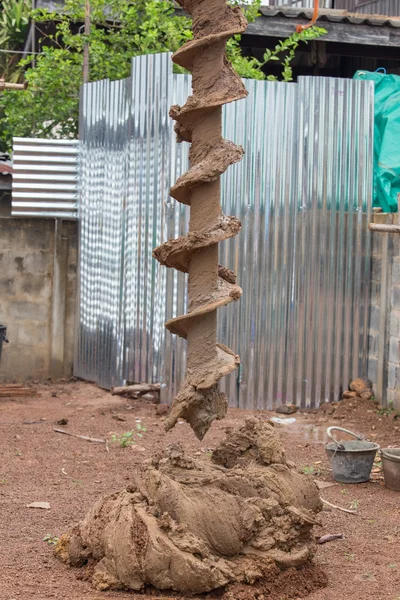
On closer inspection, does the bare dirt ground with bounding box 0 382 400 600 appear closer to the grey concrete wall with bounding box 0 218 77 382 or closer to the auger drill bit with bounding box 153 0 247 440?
the grey concrete wall with bounding box 0 218 77 382

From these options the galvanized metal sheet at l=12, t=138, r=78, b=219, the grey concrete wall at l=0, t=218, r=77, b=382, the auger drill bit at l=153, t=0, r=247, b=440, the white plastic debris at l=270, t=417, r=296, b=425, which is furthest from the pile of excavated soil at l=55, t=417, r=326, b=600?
the galvanized metal sheet at l=12, t=138, r=78, b=219

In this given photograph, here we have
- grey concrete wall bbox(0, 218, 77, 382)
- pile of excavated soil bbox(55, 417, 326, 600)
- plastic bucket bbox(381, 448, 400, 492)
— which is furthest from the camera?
grey concrete wall bbox(0, 218, 77, 382)

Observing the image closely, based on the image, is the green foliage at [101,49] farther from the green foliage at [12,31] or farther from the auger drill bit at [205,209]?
the auger drill bit at [205,209]

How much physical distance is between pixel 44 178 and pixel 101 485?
17.1 feet

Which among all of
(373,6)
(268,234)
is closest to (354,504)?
(268,234)

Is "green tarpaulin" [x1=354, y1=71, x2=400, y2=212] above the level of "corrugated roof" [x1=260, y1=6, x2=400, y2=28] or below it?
below

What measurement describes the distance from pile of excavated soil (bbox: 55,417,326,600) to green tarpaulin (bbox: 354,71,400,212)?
547cm

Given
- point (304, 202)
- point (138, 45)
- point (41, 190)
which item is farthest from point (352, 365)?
point (138, 45)

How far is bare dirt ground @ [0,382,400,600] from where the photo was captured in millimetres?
4895

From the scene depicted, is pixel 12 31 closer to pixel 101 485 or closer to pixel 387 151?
pixel 387 151

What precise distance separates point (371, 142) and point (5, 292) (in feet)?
15.6

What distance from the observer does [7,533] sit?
18.7 feet

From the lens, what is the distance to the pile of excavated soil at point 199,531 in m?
4.59

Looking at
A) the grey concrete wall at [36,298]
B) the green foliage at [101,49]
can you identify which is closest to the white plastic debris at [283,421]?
the grey concrete wall at [36,298]
